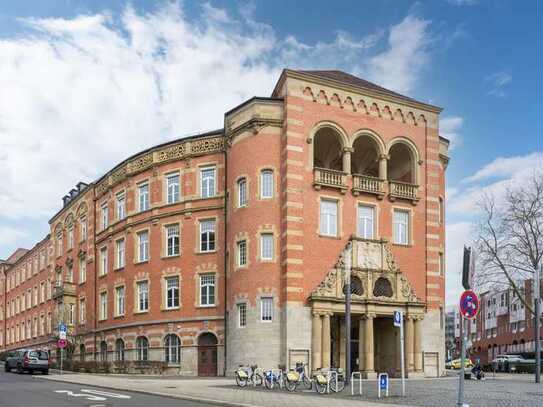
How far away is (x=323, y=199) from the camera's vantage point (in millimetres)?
39875

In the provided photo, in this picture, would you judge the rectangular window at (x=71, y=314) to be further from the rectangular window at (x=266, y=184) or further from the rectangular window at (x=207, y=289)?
the rectangular window at (x=266, y=184)

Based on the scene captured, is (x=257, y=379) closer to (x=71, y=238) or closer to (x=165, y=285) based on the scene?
(x=165, y=285)

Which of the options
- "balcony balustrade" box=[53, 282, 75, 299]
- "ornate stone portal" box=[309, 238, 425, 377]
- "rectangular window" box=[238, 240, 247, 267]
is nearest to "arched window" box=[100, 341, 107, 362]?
"balcony balustrade" box=[53, 282, 75, 299]

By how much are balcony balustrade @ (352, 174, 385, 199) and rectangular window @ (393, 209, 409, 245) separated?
1.78 meters

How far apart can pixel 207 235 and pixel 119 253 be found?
10340 mm

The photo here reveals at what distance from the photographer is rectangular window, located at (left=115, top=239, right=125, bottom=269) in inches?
1999

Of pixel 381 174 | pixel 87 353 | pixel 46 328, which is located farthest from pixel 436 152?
pixel 46 328

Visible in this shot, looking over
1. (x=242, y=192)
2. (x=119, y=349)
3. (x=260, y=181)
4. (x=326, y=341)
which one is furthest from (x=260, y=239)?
(x=119, y=349)

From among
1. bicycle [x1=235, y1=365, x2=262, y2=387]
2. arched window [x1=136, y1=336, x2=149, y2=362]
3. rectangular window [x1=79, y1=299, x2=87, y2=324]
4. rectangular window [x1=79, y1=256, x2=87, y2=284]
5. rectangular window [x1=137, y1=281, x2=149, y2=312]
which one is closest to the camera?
bicycle [x1=235, y1=365, x2=262, y2=387]

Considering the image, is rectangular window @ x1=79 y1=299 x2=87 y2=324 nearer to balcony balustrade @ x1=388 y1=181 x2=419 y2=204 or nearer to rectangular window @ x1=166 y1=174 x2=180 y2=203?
rectangular window @ x1=166 y1=174 x2=180 y2=203

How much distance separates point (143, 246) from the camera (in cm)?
4809

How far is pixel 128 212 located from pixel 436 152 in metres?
21.5

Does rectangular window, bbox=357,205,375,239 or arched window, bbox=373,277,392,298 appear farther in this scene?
rectangular window, bbox=357,205,375,239

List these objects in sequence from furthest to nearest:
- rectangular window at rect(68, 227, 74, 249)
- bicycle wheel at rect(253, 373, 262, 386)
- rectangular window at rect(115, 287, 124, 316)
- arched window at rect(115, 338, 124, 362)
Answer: rectangular window at rect(68, 227, 74, 249), rectangular window at rect(115, 287, 124, 316), arched window at rect(115, 338, 124, 362), bicycle wheel at rect(253, 373, 262, 386)
